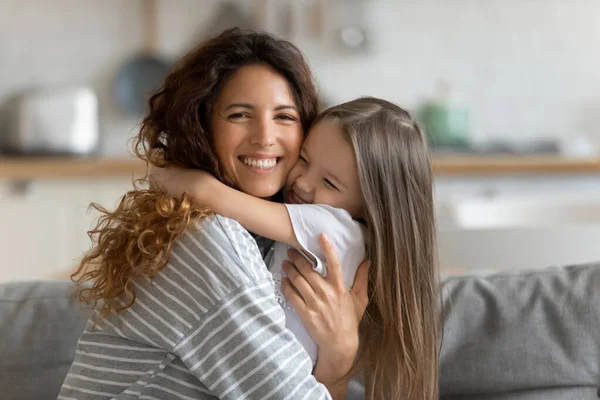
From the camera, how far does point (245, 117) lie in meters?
1.43

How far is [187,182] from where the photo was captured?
4.43ft

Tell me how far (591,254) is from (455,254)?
0.32 metres

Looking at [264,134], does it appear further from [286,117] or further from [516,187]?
[516,187]

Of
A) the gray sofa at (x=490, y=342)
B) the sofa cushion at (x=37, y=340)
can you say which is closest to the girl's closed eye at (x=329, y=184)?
the gray sofa at (x=490, y=342)

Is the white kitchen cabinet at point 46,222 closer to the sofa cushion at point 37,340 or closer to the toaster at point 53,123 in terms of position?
the toaster at point 53,123

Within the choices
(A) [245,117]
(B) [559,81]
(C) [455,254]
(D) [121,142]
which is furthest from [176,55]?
(A) [245,117]

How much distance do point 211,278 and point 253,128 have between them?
12.6 inches

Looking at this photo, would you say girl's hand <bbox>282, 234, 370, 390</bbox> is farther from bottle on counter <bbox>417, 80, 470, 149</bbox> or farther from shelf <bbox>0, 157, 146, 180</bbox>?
bottle on counter <bbox>417, 80, 470, 149</bbox>

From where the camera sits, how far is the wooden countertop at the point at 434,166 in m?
3.82

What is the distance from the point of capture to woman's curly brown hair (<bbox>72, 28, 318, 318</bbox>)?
1261 millimetres

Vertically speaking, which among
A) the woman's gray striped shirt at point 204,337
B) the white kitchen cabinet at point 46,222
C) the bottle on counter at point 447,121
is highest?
the woman's gray striped shirt at point 204,337

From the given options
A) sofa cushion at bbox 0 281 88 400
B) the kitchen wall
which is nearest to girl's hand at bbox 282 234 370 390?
sofa cushion at bbox 0 281 88 400

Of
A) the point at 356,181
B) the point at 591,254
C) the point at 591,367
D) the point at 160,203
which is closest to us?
the point at 160,203

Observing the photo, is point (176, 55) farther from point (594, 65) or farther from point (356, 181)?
point (356, 181)
